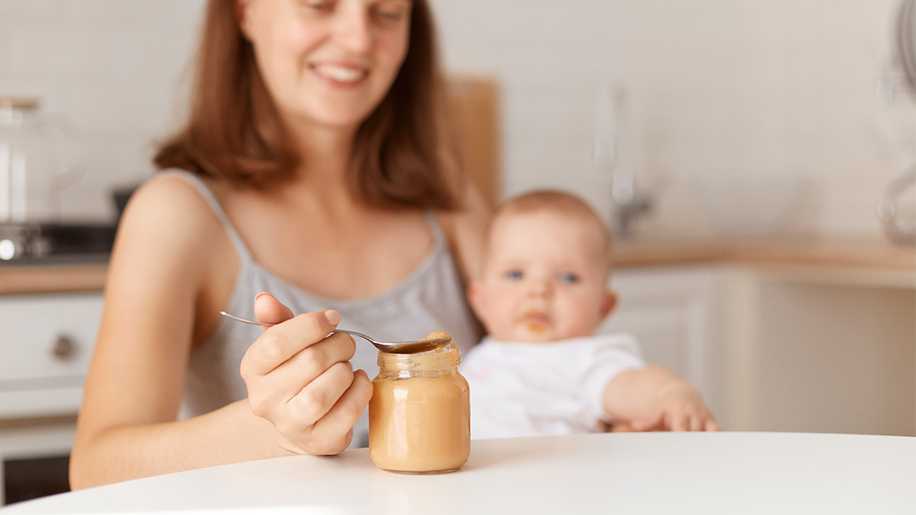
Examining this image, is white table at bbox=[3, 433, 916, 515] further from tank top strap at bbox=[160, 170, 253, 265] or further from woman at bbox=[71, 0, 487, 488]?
tank top strap at bbox=[160, 170, 253, 265]

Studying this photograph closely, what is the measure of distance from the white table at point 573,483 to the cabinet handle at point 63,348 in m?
1.14

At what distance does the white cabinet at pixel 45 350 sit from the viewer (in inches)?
75.8

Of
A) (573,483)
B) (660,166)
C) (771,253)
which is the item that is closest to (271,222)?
(573,483)

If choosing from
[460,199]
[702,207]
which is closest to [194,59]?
[460,199]

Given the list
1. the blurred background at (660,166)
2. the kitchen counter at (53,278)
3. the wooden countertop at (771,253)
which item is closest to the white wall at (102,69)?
the blurred background at (660,166)

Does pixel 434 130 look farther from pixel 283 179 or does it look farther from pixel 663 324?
pixel 663 324

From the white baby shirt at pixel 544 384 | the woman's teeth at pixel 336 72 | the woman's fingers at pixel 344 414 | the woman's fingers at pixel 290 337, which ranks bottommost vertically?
the white baby shirt at pixel 544 384

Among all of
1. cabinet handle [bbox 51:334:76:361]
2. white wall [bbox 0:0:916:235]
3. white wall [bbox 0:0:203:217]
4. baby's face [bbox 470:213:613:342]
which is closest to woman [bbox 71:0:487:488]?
Answer: baby's face [bbox 470:213:613:342]

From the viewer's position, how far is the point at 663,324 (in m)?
2.76

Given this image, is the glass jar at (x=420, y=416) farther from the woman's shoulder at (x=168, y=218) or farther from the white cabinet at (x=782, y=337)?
the white cabinet at (x=782, y=337)

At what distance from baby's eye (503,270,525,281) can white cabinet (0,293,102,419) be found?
735 mm

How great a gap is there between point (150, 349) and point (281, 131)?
→ 1.46 ft

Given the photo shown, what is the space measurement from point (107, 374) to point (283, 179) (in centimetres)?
46

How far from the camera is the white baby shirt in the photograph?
1455mm
